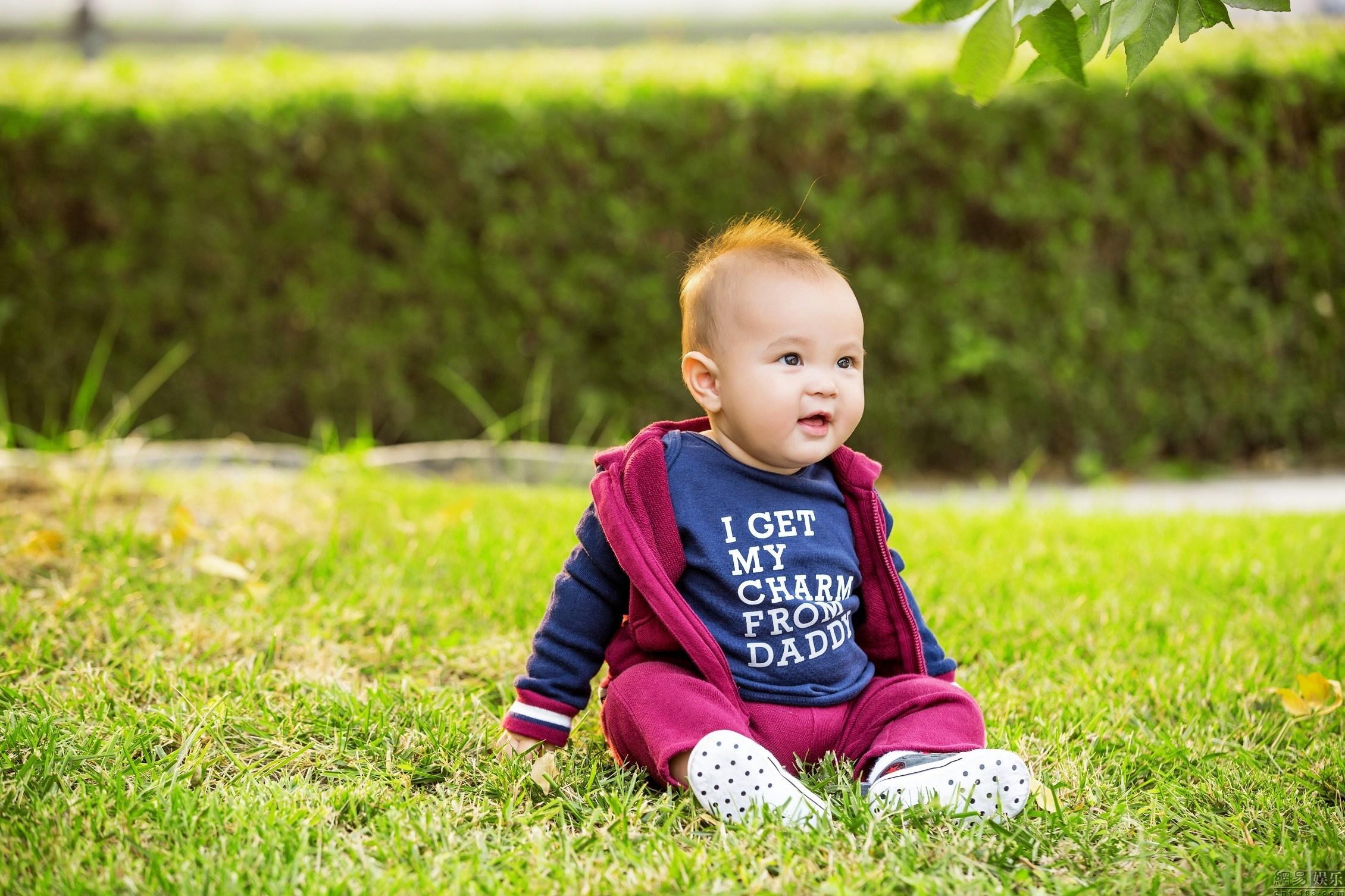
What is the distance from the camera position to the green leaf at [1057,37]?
6.29 feet

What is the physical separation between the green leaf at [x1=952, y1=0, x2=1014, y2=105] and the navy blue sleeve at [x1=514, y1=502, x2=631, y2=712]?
996 mm

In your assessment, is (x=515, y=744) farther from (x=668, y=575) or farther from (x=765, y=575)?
(x=765, y=575)

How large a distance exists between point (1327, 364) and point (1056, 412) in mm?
1381

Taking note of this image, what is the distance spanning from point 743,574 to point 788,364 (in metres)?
0.39

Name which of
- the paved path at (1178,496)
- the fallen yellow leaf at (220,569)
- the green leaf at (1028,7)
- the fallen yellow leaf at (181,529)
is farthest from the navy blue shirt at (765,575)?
the paved path at (1178,496)

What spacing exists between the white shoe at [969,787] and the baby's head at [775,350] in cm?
58

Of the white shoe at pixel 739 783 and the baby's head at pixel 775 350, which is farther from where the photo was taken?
the baby's head at pixel 775 350

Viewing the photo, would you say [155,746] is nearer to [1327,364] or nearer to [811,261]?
[811,261]

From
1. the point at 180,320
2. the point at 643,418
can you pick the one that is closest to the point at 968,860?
the point at 643,418

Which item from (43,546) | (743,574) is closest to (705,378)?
(743,574)

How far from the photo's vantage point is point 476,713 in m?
2.38

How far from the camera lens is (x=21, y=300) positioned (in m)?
5.46

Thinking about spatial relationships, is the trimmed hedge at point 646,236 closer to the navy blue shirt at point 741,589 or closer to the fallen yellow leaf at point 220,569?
the fallen yellow leaf at point 220,569

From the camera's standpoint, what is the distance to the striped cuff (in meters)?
2.11
